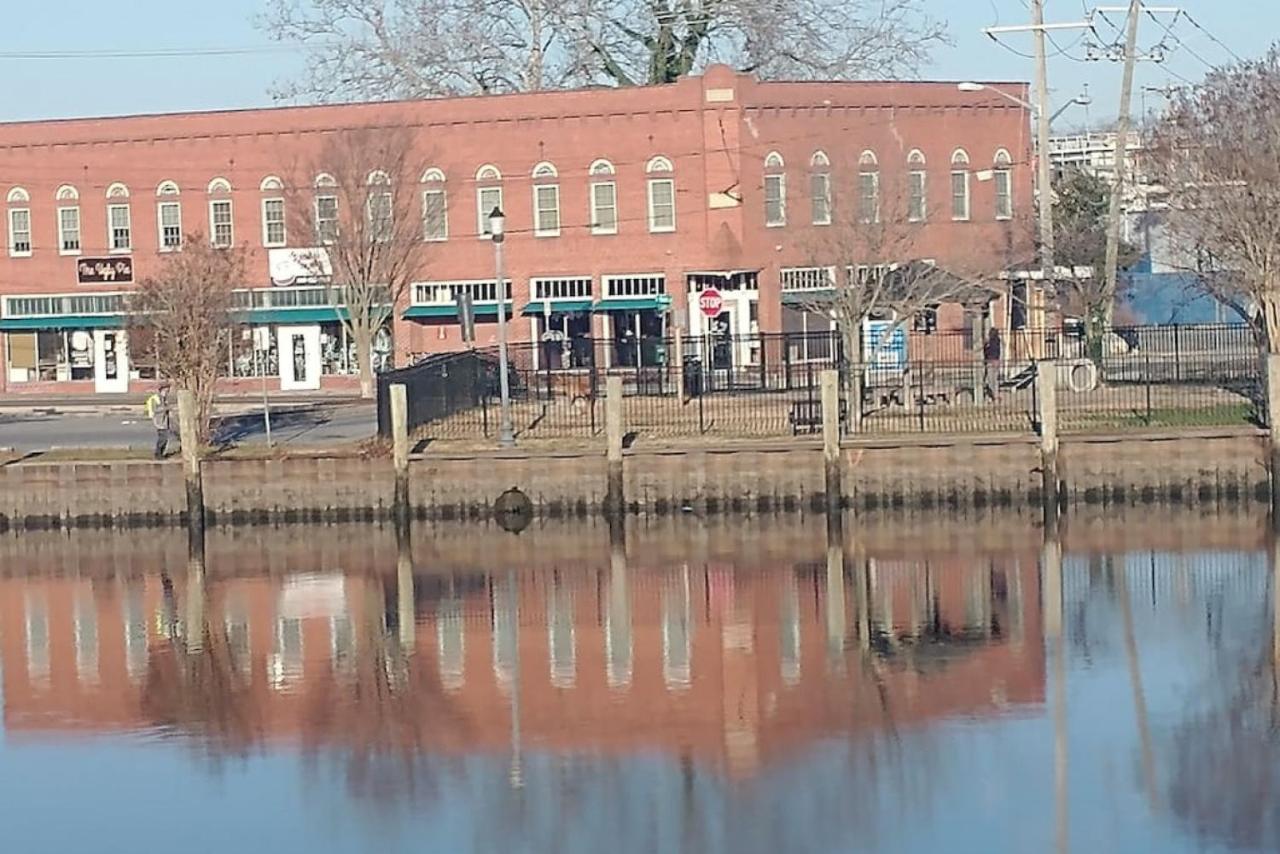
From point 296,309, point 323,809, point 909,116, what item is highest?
point 909,116

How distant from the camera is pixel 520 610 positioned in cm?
2733

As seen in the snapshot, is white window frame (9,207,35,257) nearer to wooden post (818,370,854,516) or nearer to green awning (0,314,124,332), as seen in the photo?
green awning (0,314,124,332)

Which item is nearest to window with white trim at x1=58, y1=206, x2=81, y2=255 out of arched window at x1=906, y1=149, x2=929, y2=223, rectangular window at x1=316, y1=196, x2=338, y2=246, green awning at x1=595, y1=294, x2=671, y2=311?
rectangular window at x1=316, y1=196, x2=338, y2=246

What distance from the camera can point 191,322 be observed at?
4084 cm

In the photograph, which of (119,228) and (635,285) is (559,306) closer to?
(635,285)

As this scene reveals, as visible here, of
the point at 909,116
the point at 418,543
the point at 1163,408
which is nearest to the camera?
the point at 418,543

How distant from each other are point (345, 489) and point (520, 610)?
10.0 meters

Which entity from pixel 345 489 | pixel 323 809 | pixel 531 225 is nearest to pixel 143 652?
pixel 323 809

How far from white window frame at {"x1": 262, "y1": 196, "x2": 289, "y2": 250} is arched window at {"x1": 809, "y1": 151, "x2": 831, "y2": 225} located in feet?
Answer: 54.1

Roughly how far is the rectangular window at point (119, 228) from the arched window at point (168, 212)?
1.07 m

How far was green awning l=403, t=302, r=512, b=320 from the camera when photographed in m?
65.4

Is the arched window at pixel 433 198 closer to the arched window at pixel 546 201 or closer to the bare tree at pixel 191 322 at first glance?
the arched window at pixel 546 201

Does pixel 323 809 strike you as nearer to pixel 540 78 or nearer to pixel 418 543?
pixel 418 543

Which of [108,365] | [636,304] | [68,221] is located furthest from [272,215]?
[636,304]
